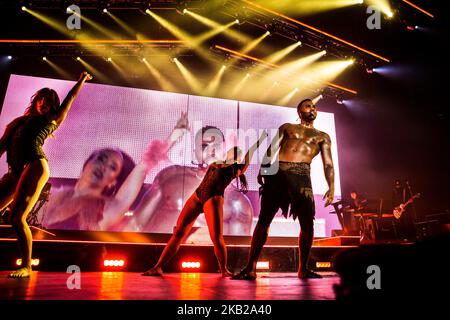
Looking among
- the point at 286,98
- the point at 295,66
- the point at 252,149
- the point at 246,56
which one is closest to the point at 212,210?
the point at 252,149

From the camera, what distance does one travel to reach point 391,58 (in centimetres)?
988

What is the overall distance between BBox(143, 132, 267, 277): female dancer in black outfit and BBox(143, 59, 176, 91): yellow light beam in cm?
693

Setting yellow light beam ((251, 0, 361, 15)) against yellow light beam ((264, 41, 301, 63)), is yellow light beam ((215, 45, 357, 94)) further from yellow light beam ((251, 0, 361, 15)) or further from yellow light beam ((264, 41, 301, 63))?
yellow light beam ((251, 0, 361, 15))

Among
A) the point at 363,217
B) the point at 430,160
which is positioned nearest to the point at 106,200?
the point at 363,217

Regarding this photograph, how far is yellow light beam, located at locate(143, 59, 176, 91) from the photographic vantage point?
401 inches

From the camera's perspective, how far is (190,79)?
10.6m

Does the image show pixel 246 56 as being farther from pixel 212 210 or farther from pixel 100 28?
pixel 212 210

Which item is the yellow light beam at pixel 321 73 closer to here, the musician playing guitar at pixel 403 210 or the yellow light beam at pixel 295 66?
the yellow light beam at pixel 295 66

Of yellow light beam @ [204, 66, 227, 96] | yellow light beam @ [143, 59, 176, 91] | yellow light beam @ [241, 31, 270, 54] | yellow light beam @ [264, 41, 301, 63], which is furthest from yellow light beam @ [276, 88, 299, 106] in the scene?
yellow light beam @ [143, 59, 176, 91]

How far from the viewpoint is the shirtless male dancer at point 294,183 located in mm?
3713

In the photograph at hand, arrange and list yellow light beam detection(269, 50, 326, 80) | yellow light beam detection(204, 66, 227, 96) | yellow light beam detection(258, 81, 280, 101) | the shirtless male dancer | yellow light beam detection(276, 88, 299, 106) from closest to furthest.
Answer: the shirtless male dancer → yellow light beam detection(269, 50, 326, 80) → yellow light beam detection(204, 66, 227, 96) → yellow light beam detection(258, 81, 280, 101) → yellow light beam detection(276, 88, 299, 106)

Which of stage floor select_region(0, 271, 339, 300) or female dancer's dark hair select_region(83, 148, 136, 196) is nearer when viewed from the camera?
stage floor select_region(0, 271, 339, 300)

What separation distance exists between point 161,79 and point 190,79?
1.02 meters

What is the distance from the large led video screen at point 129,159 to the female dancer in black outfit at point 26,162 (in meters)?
4.76
